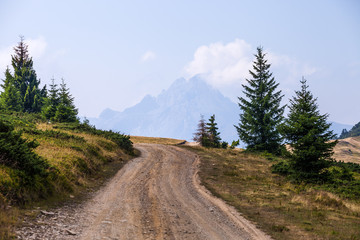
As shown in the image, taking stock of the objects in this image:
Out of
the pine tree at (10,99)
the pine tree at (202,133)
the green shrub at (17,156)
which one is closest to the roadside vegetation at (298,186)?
the green shrub at (17,156)

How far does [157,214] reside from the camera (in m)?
9.73

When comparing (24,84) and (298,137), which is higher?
(24,84)

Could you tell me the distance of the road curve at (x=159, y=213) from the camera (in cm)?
799

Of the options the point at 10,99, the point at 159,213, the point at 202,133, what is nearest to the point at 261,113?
the point at 202,133

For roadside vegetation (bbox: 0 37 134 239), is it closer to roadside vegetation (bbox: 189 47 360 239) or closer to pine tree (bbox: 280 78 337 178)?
roadside vegetation (bbox: 189 47 360 239)

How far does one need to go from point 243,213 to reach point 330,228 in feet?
11.0

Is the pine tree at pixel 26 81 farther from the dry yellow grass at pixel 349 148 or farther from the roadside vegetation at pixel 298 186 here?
the dry yellow grass at pixel 349 148

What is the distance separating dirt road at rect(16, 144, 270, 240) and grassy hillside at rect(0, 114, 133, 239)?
4.83 ft

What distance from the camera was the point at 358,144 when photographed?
136750 millimetres

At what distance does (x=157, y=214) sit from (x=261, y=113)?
2773 centimetres

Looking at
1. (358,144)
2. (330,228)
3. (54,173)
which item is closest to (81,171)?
(54,173)

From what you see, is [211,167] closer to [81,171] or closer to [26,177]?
[81,171]

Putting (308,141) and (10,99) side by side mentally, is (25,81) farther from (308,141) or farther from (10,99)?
(308,141)

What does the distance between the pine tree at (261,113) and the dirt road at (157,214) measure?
786 inches
